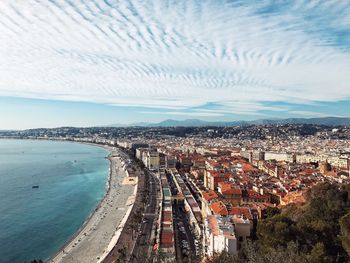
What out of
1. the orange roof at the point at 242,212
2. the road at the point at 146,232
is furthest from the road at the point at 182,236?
the orange roof at the point at 242,212

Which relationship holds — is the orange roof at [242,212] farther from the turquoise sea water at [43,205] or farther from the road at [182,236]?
the turquoise sea water at [43,205]

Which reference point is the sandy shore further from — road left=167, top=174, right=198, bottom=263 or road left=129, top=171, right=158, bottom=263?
road left=167, top=174, right=198, bottom=263

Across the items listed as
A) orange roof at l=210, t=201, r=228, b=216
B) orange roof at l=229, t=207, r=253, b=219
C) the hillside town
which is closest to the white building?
the hillside town

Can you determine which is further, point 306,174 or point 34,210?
point 306,174

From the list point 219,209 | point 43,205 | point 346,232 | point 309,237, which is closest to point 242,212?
point 219,209

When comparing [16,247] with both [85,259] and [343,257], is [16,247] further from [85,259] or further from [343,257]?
[343,257]

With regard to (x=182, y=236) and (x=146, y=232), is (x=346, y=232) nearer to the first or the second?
(x=182, y=236)

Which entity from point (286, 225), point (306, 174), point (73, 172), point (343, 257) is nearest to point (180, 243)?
point (286, 225)
